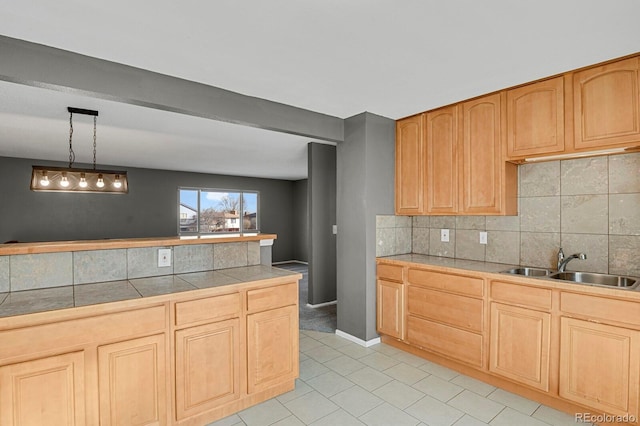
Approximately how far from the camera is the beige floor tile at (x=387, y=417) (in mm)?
2164

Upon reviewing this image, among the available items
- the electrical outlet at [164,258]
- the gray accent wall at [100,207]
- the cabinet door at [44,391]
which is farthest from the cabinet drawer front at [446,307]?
the gray accent wall at [100,207]

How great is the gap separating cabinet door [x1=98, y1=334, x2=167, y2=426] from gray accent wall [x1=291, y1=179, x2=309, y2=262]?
7312mm

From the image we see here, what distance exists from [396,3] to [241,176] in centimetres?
749

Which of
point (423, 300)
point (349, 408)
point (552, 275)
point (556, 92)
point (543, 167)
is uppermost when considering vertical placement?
point (556, 92)

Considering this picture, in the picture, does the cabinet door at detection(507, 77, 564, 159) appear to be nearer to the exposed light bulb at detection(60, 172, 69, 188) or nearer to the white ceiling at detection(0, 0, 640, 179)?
the white ceiling at detection(0, 0, 640, 179)

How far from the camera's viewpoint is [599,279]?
8.36 ft

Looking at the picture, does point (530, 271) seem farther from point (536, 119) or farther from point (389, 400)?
point (389, 400)

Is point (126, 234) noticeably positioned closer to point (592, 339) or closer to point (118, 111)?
point (118, 111)

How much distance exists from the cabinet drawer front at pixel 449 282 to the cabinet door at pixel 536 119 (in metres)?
1.10

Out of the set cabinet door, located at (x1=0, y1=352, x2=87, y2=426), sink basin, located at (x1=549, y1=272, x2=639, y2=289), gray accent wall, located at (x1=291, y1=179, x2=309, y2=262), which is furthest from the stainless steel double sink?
gray accent wall, located at (x1=291, y1=179, x2=309, y2=262)

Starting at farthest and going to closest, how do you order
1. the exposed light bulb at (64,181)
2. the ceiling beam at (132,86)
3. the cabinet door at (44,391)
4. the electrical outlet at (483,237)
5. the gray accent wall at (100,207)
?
the gray accent wall at (100,207) → the exposed light bulb at (64,181) → the electrical outlet at (483,237) → the ceiling beam at (132,86) → the cabinet door at (44,391)

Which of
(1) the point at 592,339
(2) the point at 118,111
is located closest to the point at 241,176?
(2) the point at 118,111

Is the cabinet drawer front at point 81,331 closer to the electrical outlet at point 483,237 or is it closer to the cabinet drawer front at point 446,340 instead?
the cabinet drawer front at point 446,340

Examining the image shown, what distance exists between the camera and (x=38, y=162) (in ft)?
20.3
